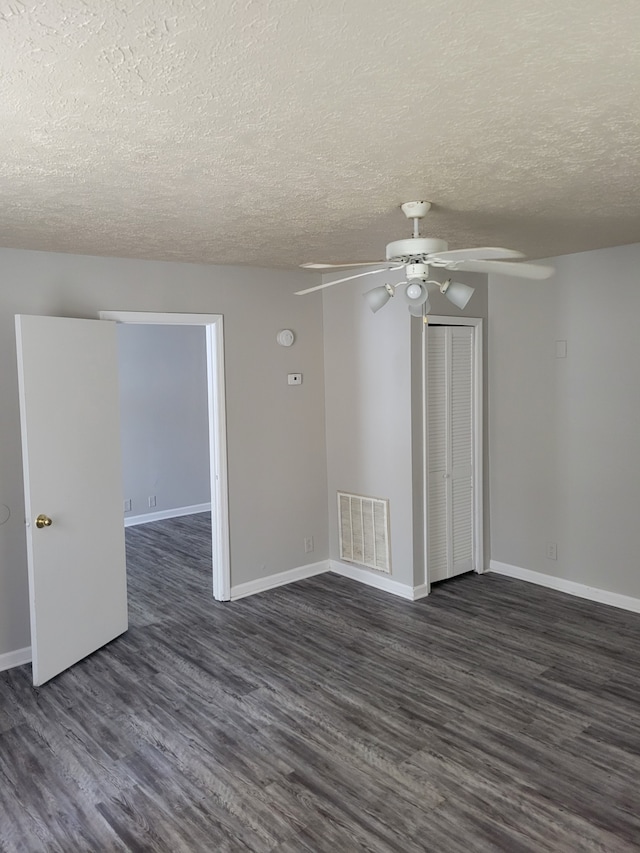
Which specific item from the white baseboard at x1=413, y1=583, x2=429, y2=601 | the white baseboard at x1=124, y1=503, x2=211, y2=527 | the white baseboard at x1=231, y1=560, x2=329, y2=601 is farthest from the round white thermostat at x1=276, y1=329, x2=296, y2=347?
the white baseboard at x1=124, y1=503, x2=211, y2=527

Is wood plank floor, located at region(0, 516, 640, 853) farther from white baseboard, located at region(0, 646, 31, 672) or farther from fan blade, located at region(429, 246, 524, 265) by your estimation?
fan blade, located at region(429, 246, 524, 265)

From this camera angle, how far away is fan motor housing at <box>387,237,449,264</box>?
275 cm

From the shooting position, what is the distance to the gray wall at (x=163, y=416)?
7090mm

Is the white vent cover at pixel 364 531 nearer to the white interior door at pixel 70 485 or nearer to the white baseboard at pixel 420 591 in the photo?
the white baseboard at pixel 420 591

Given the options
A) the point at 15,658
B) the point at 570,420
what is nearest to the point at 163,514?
the point at 15,658

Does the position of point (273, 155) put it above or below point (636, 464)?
above

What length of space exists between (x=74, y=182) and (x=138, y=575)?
151 inches

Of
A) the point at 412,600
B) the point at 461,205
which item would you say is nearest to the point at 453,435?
the point at 412,600

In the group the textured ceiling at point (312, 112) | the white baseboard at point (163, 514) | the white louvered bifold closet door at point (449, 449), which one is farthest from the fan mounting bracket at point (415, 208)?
the white baseboard at point (163, 514)

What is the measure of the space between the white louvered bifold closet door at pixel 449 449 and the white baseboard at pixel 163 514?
3.63 m

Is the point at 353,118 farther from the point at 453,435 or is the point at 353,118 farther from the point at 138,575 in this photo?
the point at 138,575

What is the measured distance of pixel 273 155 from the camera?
2160 millimetres

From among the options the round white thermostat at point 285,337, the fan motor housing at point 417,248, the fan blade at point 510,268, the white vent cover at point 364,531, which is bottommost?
the white vent cover at point 364,531

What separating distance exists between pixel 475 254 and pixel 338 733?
230 centimetres
